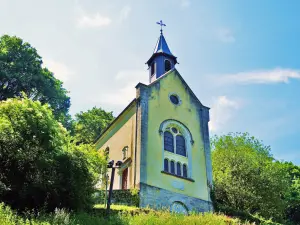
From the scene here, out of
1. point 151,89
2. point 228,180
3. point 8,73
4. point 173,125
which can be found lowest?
point 228,180

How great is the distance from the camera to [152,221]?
18.9 metres

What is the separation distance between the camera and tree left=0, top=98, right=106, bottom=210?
68.1 ft

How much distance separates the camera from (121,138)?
111 feet

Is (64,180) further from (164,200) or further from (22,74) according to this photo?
(22,74)

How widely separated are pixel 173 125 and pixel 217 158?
10.7 m

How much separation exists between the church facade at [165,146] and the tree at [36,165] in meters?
6.77

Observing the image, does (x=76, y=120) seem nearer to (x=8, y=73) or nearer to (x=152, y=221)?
(x=8, y=73)

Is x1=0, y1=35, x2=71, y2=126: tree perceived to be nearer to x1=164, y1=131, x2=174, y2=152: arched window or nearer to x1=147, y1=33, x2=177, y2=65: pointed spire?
x1=147, y1=33, x2=177, y2=65: pointed spire

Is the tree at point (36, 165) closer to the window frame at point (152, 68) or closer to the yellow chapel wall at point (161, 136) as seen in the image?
the yellow chapel wall at point (161, 136)

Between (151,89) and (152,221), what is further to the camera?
(151,89)

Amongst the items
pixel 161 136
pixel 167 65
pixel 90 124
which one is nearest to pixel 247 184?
pixel 161 136

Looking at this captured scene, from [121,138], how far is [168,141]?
4489 millimetres

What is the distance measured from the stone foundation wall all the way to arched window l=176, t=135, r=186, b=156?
13.2 feet

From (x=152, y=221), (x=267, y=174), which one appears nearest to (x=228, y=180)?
(x=267, y=174)
